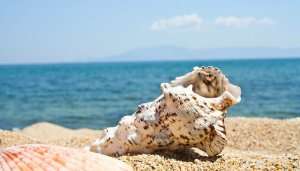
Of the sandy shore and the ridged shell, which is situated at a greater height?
the ridged shell

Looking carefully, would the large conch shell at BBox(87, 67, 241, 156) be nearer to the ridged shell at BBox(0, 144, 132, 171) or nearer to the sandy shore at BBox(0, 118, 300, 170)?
the sandy shore at BBox(0, 118, 300, 170)

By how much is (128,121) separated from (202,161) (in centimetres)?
102

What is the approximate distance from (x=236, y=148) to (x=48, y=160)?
17.5ft

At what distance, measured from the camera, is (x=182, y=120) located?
17.6 feet

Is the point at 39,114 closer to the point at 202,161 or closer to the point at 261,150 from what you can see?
the point at 261,150

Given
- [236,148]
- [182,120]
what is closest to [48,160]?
[182,120]

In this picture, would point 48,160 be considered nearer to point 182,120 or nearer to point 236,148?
point 182,120

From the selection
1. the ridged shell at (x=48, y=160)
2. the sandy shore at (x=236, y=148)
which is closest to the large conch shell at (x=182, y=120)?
the sandy shore at (x=236, y=148)

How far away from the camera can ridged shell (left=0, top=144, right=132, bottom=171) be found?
3086 mm

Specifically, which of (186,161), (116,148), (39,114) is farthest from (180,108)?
(39,114)

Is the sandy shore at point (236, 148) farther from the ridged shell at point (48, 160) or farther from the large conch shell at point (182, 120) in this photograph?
the ridged shell at point (48, 160)

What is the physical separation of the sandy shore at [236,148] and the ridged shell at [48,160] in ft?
5.23

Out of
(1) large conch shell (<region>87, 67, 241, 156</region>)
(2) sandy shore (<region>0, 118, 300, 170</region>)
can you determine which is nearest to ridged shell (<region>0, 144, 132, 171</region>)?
(2) sandy shore (<region>0, 118, 300, 170</region>)

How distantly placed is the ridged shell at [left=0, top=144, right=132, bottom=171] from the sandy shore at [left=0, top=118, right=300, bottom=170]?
159 cm
